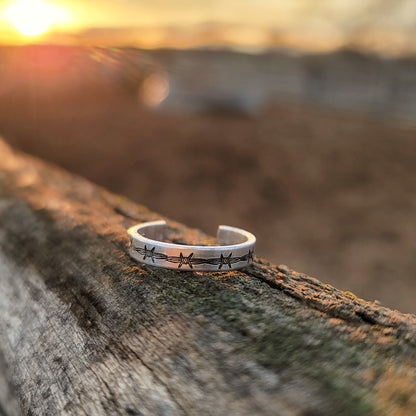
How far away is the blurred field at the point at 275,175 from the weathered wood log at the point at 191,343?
4133 millimetres

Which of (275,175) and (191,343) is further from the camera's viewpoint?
(275,175)

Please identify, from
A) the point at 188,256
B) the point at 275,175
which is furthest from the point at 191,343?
the point at 275,175

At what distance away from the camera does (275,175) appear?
24.8 ft

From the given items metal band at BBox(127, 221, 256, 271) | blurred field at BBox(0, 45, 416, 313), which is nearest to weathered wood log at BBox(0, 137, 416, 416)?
metal band at BBox(127, 221, 256, 271)

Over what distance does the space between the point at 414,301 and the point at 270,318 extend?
4379 millimetres

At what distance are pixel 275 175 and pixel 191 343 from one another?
22.3 feet

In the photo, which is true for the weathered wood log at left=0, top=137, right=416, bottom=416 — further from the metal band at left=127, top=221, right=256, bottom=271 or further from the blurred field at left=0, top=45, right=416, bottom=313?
the blurred field at left=0, top=45, right=416, bottom=313

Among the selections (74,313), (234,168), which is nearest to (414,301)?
(234,168)

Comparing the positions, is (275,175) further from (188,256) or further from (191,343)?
(191,343)

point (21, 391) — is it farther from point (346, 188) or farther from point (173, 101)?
point (173, 101)

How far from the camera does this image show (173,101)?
1338cm

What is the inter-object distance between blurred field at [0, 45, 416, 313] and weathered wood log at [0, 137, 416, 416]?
4.13m

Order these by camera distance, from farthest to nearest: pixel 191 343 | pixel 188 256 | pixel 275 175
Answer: pixel 275 175, pixel 188 256, pixel 191 343

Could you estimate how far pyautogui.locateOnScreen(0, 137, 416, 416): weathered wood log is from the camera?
0.82 meters
